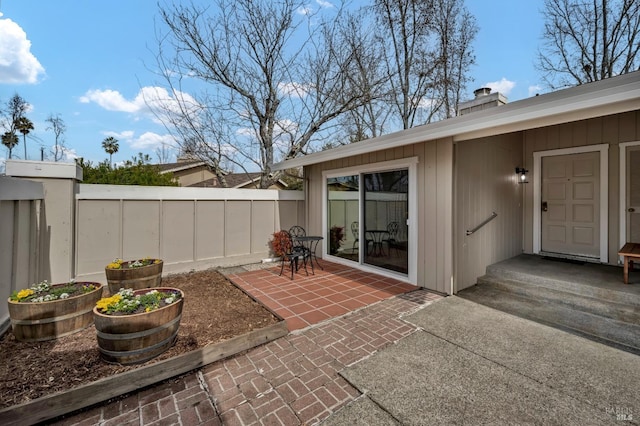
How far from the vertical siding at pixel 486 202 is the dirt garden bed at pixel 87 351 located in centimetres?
302

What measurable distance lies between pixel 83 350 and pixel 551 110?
15.8 feet

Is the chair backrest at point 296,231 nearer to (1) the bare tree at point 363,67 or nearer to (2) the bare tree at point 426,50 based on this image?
(1) the bare tree at point 363,67

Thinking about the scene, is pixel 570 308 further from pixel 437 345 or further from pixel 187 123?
pixel 187 123

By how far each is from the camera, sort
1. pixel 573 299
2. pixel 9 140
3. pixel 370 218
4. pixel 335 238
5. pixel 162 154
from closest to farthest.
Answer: pixel 573 299 → pixel 370 218 → pixel 335 238 → pixel 9 140 → pixel 162 154

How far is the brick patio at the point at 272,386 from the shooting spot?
1.77 metres

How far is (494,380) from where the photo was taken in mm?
2080

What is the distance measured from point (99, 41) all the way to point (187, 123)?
251 centimetres

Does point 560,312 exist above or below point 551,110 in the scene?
below

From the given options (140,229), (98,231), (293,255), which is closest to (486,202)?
(293,255)

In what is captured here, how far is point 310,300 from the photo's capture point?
3732 millimetres

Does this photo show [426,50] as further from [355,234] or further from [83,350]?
[83,350]

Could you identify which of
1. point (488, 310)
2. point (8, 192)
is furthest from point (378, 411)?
point (8, 192)

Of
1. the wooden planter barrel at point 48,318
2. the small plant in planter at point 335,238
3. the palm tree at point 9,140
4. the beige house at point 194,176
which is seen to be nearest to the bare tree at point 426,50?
the small plant in planter at point 335,238

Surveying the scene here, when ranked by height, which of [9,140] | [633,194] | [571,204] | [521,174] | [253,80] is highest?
[253,80]
